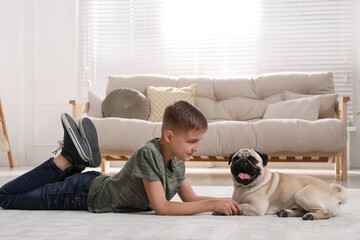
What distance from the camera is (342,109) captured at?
3541 millimetres

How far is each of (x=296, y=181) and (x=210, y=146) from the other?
1.58m

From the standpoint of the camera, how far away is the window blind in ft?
15.3

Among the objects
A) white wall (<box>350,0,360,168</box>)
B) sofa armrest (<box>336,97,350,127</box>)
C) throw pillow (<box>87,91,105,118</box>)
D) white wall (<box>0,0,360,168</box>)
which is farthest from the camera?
white wall (<box>0,0,360,168</box>)

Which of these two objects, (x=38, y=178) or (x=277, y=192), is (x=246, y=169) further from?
(x=38, y=178)

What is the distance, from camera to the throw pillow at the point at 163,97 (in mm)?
3916

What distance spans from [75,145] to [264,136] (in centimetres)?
175

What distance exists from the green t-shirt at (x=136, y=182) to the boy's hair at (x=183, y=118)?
117mm

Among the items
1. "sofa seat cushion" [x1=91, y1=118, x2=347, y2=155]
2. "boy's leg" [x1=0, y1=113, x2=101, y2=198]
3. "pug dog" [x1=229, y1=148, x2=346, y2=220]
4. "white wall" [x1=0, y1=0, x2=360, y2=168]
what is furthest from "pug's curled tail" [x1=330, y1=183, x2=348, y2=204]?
"white wall" [x1=0, y1=0, x2=360, y2=168]

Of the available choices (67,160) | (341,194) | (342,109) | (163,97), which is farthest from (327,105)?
(67,160)

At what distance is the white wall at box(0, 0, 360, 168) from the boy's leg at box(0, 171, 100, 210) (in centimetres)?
322

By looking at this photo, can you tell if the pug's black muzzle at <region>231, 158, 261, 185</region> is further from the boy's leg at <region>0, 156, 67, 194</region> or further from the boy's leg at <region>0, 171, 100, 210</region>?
the boy's leg at <region>0, 156, 67, 194</region>

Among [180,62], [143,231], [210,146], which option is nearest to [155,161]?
[143,231]

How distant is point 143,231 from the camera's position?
1.30m

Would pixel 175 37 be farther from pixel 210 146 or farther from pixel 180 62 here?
pixel 210 146
